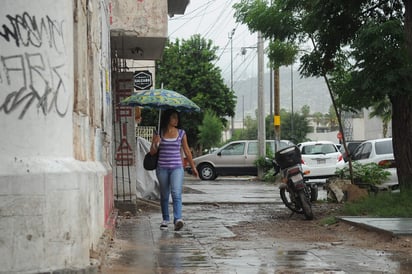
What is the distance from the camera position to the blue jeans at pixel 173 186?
397 inches

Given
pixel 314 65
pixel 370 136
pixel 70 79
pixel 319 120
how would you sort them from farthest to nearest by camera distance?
pixel 319 120 → pixel 370 136 → pixel 314 65 → pixel 70 79

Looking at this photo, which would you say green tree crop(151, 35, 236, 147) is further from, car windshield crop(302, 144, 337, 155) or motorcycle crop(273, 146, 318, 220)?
motorcycle crop(273, 146, 318, 220)

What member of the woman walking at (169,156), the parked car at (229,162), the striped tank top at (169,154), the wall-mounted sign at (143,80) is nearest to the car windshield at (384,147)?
the wall-mounted sign at (143,80)

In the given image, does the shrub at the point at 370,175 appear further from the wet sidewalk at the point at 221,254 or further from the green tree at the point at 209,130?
the green tree at the point at 209,130

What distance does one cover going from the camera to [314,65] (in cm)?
1355

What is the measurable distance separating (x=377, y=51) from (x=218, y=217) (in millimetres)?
4093

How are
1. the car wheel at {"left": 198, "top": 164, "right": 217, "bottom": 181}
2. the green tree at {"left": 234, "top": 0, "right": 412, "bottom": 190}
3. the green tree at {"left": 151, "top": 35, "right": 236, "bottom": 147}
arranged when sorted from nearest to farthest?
1. the green tree at {"left": 234, "top": 0, "right": 412, "bottom": 190}
2. the car wheel at {"left": 198, "top": 164, "right": 217, "bottom": 181}
3. the green tree at {"left": 151, "top": 35, "right": 236, "bottom": 147}

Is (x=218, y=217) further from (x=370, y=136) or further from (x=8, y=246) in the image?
(x=370, y=136)

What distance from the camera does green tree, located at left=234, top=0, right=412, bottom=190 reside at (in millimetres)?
10883

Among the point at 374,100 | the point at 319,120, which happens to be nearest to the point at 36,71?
the point at 374,100

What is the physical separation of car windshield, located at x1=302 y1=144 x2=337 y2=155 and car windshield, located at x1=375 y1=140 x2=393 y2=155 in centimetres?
494

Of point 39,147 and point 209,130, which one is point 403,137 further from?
point 209,130

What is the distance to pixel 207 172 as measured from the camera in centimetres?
2952

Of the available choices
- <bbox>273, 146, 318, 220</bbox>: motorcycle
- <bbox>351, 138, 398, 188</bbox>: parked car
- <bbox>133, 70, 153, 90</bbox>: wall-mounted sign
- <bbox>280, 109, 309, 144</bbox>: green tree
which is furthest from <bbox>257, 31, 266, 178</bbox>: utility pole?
<bbox>280, 109, 309, 144</bbox>: green tree
